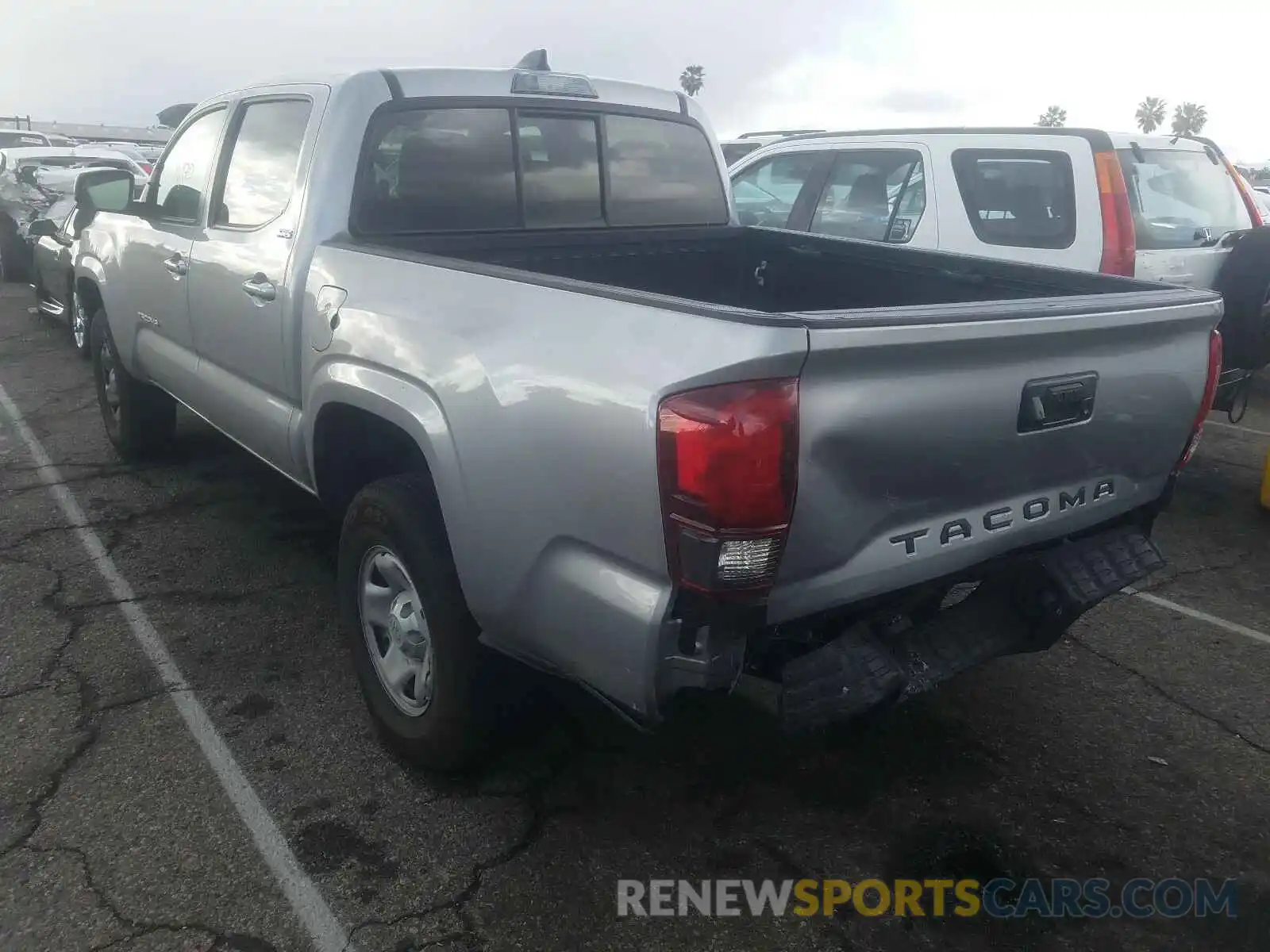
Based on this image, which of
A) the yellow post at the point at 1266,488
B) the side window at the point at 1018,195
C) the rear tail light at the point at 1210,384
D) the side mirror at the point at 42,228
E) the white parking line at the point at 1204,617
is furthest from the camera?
the side mirror at the point at 42,228

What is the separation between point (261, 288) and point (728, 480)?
2.32 meters

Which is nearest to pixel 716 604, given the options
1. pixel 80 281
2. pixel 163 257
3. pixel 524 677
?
pixel 524 677

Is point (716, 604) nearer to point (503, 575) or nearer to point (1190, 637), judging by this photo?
point (503, 575)

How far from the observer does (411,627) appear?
2.98 m

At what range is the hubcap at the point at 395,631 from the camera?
116 inches

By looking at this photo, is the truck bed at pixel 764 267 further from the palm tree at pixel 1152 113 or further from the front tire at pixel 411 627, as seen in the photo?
the palm tree at pixel 1152 113

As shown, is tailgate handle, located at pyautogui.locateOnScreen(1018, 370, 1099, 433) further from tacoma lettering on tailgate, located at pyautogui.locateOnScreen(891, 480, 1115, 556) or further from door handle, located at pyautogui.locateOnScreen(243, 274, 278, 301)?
door handle, located at pyautogui.locateOnScreen(243, 274, 278, 301)

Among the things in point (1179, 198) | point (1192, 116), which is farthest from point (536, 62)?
point (1192, 116)

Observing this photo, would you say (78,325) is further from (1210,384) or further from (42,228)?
(1210,384)

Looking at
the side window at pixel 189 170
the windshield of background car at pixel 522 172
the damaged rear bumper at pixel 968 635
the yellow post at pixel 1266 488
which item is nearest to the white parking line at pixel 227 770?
the damaged rear bumper at pixel 968 635

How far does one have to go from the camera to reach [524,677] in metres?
2.84

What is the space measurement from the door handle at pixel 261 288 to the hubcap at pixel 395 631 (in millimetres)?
1099

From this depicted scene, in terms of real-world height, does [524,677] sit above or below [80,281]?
below

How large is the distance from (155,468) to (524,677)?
Answer: 12.8ft
